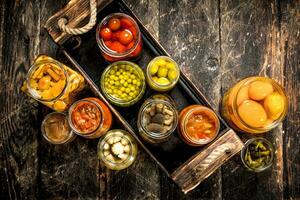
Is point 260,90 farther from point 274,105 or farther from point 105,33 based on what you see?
point 105,33

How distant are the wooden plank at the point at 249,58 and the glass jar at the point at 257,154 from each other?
5cm

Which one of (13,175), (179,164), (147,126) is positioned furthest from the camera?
(13,175)

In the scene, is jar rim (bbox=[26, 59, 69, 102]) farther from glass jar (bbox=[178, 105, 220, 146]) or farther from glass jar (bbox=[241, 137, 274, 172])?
glass jar (bbox=[241, 137, 274, 172])

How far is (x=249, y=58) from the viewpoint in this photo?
160 centimetres

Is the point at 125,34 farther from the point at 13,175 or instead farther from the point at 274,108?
the point at 13,175

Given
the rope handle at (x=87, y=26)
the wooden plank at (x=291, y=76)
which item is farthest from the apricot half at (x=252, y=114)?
the rope handle at (x=87, y=26)

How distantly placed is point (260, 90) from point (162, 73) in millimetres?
371

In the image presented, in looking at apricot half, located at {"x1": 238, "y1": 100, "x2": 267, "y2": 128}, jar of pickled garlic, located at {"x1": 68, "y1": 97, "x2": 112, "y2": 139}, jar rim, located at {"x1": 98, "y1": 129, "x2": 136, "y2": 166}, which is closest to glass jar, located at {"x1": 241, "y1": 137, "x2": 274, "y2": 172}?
apricot half, located at {"x1": 238, "y1": 100, "x2": 267, "y2": 128}

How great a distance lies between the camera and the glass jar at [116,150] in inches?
56.4

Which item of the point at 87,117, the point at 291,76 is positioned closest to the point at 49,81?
the point at 87,117

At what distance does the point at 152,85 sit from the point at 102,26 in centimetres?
29

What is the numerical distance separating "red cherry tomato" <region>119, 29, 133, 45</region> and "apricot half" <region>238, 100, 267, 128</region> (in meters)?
0.49

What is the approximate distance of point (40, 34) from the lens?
1611mm

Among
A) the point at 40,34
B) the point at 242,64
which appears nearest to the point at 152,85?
the point at 242,64
